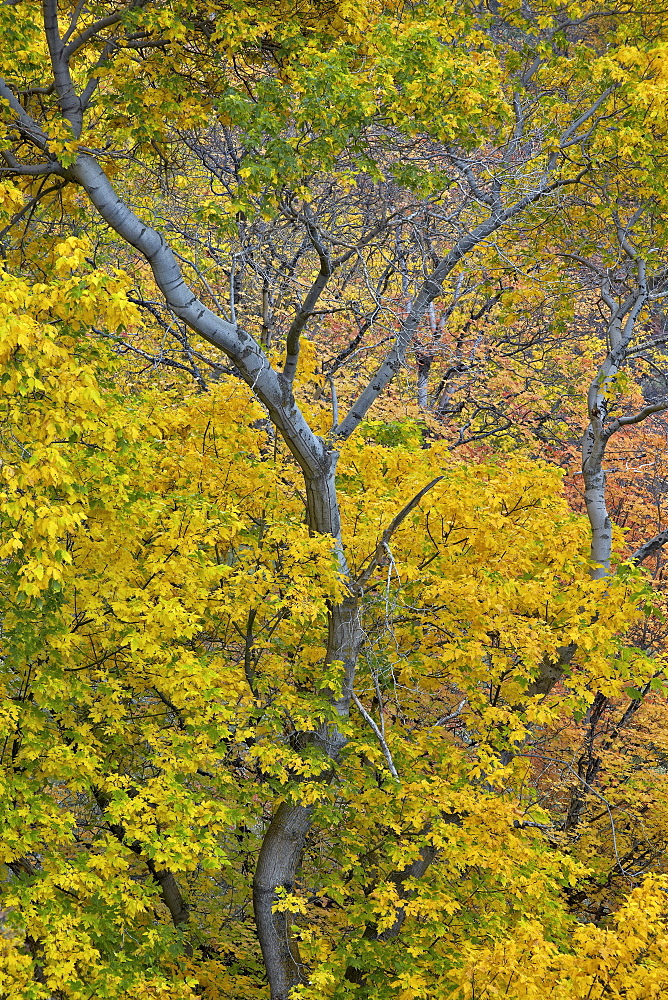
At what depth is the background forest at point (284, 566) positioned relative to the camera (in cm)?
600

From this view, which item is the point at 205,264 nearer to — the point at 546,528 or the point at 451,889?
the point at 546,528

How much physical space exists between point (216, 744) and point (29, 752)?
56.5 inches

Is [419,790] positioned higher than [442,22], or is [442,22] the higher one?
[442,22]

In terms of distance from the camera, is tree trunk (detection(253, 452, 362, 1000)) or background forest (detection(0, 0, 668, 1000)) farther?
tree trunk (detection(253, 452, 362, 1000))

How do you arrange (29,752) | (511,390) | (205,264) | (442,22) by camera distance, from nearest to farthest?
1. (29,752)
2. (442,22)
3. (205,264)
4. (511,390)

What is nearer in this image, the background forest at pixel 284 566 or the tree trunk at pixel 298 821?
the background forest at pixel 284 566

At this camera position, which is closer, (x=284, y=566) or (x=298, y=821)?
(x=284, y=566)

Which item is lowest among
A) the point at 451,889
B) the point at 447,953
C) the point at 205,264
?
the point at 447,953

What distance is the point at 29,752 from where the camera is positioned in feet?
19.6

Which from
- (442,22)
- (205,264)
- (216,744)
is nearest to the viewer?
(216,744)

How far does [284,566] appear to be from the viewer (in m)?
7.69

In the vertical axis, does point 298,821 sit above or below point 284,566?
below

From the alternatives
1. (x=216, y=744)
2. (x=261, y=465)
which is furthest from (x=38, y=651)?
(x=261, y=465)

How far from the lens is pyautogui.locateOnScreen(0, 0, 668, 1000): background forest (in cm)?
600
